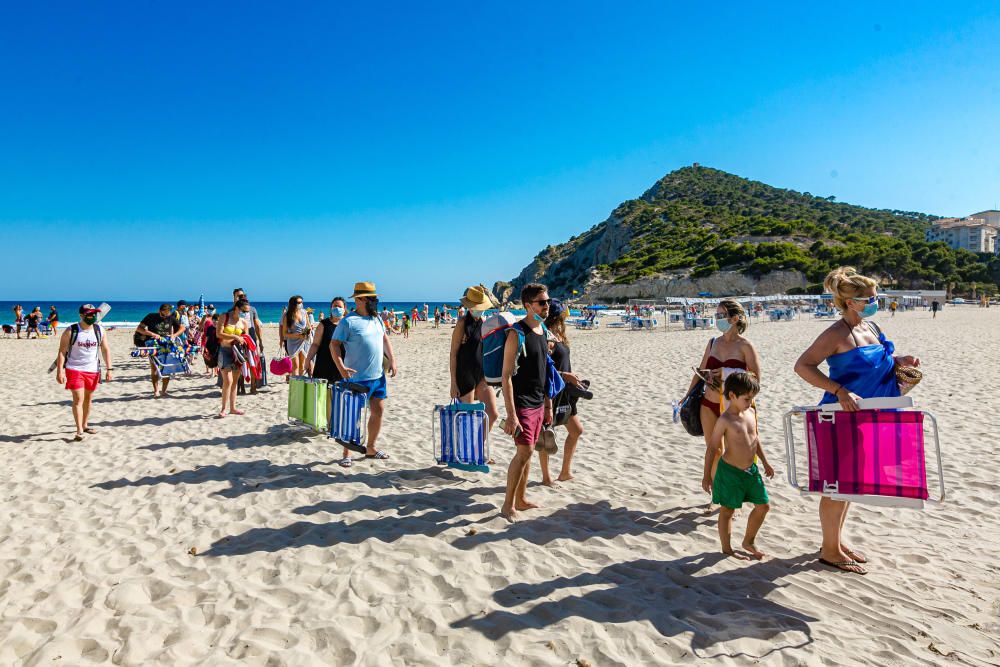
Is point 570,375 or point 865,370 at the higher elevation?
point 865,370

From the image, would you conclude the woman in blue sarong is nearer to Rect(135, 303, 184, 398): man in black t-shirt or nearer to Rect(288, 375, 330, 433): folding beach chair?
Rect(288, 375, 330, 433): folding beach chair

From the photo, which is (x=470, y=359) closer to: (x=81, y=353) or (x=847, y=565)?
(x=847, y=565)

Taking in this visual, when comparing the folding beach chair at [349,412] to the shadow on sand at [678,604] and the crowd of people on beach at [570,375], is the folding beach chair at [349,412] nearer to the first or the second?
the crowd of people on beach at [570,375]

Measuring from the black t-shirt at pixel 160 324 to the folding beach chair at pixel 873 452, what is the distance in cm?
1026

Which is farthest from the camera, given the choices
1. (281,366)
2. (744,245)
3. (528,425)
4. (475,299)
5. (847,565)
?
(744,245)

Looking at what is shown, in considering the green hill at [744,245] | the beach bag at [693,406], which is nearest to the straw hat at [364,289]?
the beach bag at [693,406]

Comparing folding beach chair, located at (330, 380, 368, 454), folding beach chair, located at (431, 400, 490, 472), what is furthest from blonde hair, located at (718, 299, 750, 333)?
folding beach chair, located at (330, 380, 368, 454)

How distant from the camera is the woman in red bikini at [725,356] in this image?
152 inches

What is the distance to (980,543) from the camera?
3.64m

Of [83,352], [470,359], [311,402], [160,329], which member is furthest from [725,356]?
[160,329]

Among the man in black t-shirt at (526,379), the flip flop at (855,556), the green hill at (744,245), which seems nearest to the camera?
the flip flop at (855,556)

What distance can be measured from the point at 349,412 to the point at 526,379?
2.11 m

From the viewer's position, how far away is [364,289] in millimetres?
5336

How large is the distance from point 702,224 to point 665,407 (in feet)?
282
